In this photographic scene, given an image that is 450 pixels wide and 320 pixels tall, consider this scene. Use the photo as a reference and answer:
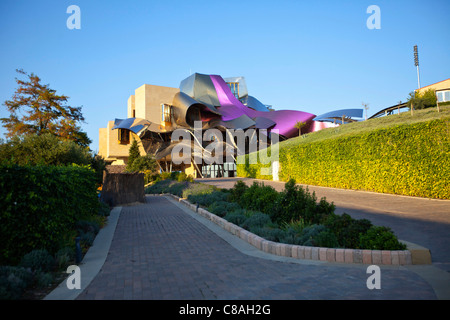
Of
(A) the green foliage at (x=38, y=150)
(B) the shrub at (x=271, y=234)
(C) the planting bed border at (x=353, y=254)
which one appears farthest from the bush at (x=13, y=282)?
(A) the green foliage at (x=38, y=150)

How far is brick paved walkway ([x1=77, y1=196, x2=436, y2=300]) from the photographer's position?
3664mm

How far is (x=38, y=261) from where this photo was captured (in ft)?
15.3

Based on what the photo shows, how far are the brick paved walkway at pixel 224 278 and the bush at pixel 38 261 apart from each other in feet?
2.63

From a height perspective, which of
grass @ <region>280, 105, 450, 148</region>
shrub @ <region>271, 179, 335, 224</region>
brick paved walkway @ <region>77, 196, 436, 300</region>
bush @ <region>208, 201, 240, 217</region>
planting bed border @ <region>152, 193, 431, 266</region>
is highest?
grass @ <region>280, 105, 450, 148</region>

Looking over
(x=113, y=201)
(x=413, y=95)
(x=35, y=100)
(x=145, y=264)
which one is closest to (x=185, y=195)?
(x=113, y=201)

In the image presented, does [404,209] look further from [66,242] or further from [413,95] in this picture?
[413,95]

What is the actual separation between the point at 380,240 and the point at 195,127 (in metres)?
49.1

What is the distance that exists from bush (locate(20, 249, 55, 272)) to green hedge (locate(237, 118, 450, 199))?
12.1 metres

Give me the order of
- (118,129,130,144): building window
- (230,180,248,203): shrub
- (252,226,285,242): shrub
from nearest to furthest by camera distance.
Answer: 1. (252,226,285,242): shrub
2. (230,180,248,203): shrub
3. (118,129,130,144): building window

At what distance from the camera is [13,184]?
4754 millimetres

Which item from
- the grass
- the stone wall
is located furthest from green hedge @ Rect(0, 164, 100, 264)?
the grass

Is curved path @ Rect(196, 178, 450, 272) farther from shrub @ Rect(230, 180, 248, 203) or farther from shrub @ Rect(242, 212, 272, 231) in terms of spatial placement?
shrub @ Rect(230, 180, 248, 203)

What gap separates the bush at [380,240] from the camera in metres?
4.93

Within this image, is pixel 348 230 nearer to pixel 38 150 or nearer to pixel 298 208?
pixel 298 208
